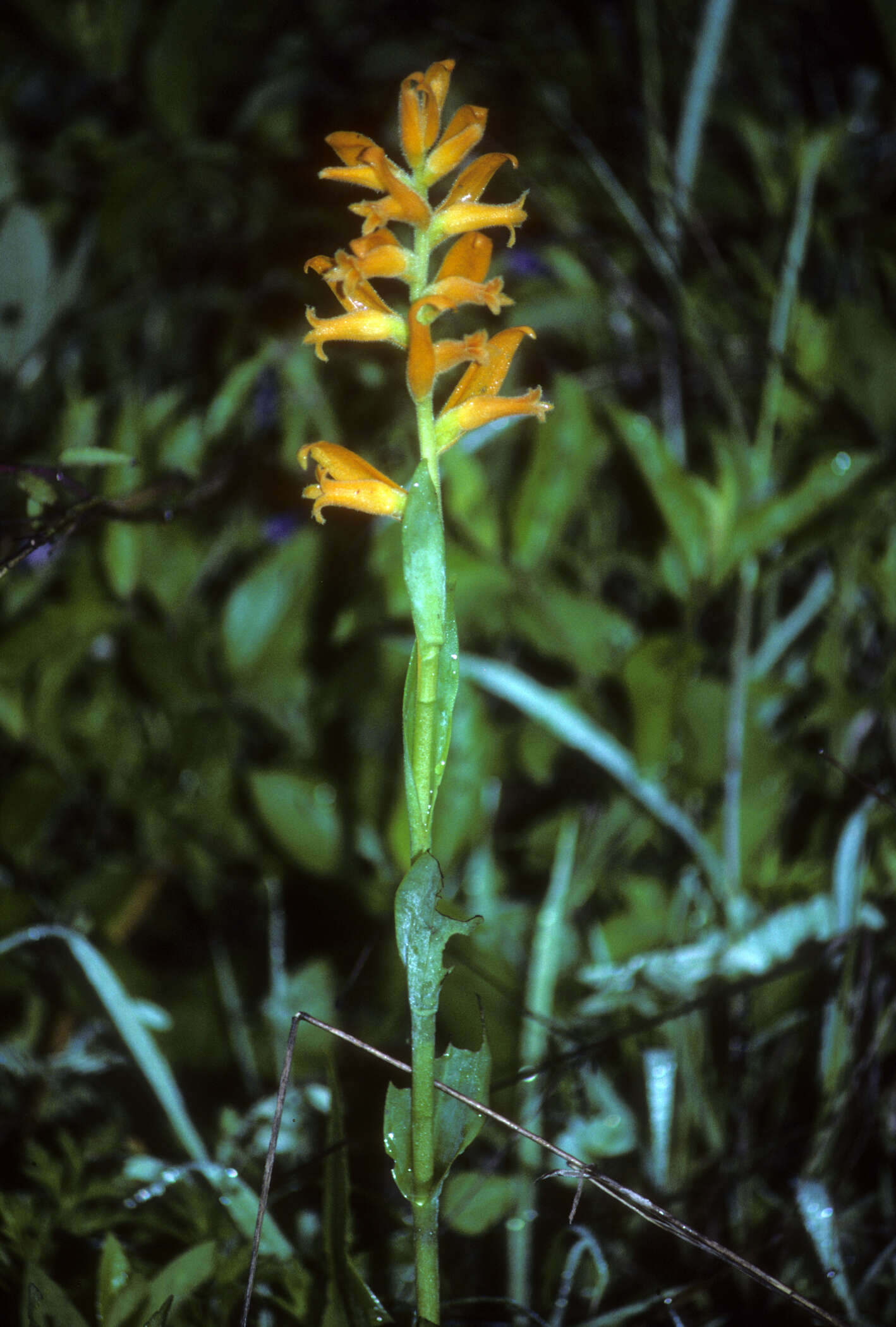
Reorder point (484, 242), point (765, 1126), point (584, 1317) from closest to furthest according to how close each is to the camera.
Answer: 1. point (484, 242)
2. point (584, 1317)
3. point (765, 1126)

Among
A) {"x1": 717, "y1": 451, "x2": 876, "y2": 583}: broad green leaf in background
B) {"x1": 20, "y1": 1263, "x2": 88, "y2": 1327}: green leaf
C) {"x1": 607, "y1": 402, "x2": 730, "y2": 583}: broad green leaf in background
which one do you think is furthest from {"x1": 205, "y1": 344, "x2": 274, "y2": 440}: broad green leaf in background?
{"x1": 20, "y1": 1263, "x2": 88, "y2": 1327}: green leaf

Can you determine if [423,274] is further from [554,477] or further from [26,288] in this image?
[26,288]

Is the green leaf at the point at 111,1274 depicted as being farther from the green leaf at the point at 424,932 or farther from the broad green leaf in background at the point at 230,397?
Result: the broad green leaf in background at the point at 230,397

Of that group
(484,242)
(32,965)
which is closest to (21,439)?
(32,965)

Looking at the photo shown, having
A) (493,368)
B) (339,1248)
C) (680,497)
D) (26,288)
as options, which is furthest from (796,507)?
(26,288)

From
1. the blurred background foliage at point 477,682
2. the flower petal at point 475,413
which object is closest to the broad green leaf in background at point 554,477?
the blurred background foliage at point 477,682

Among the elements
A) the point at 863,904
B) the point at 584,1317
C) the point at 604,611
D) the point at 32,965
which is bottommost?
the point at 584,1317

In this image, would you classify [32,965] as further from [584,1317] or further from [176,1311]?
[584,1317]
